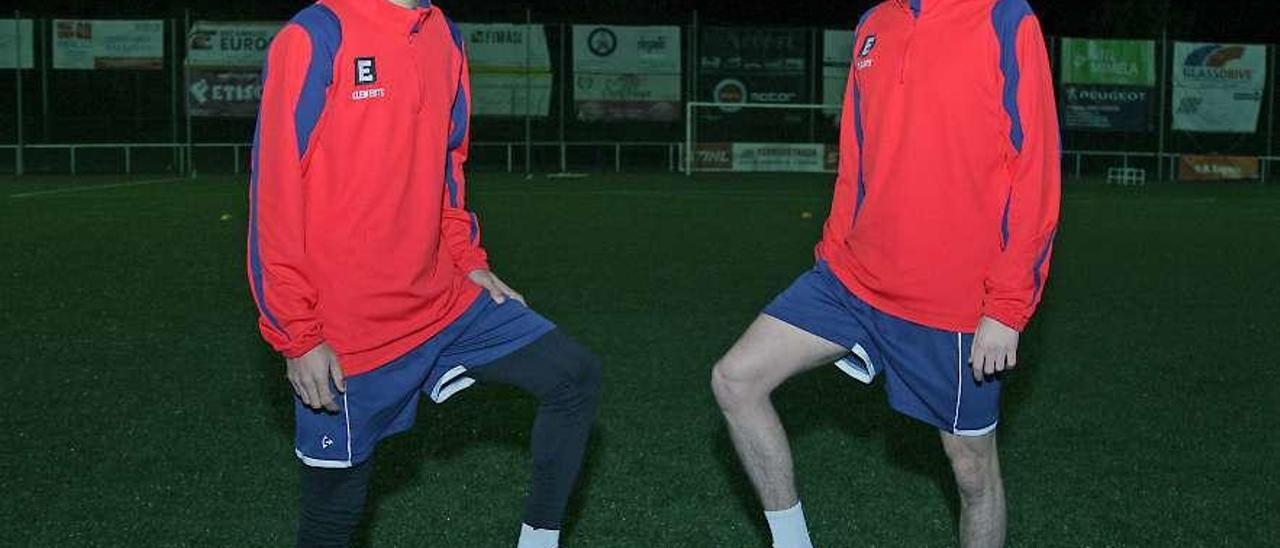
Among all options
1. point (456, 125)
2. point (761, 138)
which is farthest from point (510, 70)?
point (456, 125)

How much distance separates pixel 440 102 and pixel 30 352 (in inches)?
208

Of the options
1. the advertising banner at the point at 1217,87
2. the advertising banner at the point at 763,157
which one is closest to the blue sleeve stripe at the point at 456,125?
the advertising banner at the point at 763,157

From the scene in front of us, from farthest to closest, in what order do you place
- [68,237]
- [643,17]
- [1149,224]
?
[643,17] → [1149,224] → [68,237]

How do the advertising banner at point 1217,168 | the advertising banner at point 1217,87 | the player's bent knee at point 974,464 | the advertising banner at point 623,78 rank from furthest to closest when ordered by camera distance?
1. the advertising banner at point 1217,87
2. the advertising banner at point 1217,168
3. the advertising banner at point 623,78
4. the player's bent knee at point 974,464

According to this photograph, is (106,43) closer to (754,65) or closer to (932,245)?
(754,65)

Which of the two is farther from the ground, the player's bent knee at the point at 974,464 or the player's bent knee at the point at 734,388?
the player's bent knee at the point at 734,388

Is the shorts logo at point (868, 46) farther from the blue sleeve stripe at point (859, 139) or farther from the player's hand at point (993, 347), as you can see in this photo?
the player's hand at point (993, 347)

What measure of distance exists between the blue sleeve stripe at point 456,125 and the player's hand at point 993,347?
135 cm

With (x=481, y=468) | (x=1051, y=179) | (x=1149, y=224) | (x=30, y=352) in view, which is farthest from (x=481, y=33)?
(x=1051, y=179)

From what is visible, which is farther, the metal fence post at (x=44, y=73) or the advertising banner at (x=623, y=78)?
the advertising banner at (x=623, y=78)

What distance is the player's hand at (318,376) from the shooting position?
11.2 feet

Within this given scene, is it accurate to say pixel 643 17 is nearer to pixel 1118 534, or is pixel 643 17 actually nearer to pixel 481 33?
pixel 481 33

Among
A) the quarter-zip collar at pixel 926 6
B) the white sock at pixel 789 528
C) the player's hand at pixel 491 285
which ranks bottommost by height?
the white sock at pixel 789 528

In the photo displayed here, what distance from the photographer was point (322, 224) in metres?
3.42
